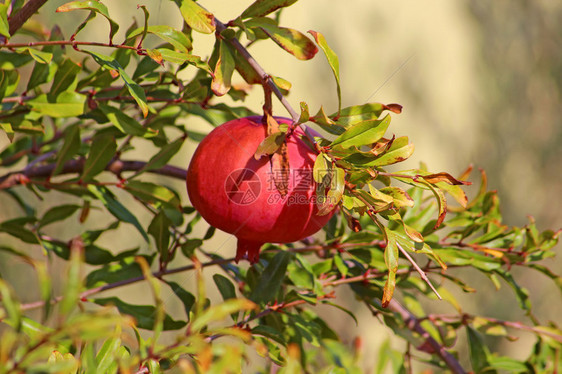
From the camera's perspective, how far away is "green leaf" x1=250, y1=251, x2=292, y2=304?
0.55 meters

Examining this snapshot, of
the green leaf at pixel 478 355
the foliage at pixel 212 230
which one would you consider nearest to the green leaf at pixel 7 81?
the foliage at pixel 212 230

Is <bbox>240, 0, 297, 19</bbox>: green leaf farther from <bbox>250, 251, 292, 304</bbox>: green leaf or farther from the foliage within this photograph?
<bbox>250, 251, 292, 304</bbox>: green leaf

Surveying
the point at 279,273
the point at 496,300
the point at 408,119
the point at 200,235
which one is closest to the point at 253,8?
the point at 279,273

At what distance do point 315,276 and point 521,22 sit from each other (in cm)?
219

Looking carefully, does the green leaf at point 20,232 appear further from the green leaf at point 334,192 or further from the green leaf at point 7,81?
the green leaf at point 334,192

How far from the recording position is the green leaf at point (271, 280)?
1.80 feet

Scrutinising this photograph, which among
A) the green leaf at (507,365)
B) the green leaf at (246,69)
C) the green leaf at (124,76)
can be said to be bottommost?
the green leaf at (507,365)

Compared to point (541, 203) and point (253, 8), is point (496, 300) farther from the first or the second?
point (253, 8)

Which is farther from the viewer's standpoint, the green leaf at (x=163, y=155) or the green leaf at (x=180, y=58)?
the green leaf at (x=163, y=155)

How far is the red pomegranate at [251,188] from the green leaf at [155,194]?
0.13 metres

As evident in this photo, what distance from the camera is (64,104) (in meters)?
0.58

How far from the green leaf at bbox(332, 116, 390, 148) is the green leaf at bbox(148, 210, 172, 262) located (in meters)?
0.23

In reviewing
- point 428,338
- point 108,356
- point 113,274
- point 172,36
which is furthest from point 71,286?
point 428,338

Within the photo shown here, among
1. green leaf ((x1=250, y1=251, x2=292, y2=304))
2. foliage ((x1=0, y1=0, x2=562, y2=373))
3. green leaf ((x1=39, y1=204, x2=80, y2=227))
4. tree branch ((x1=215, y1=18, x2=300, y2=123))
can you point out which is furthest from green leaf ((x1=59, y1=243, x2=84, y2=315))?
green leaf ((x1=39, y1=204, x2=80, y2=227))
